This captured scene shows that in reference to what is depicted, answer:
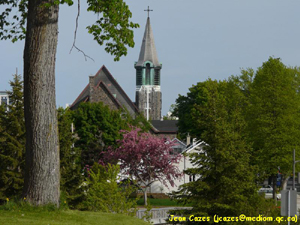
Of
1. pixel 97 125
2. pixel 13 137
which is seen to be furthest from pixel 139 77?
pixel 13 137

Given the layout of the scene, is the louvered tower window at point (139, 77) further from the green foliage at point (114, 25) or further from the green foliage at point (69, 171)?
the green foliage at point (114, 25)

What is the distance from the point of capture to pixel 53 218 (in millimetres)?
13469

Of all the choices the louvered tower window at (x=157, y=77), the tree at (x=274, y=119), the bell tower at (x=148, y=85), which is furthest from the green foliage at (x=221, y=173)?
the louvered tower window at (x=157, y=77)

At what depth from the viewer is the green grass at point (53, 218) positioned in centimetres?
1295

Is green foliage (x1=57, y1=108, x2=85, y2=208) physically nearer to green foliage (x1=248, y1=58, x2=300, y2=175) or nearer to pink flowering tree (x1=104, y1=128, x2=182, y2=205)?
green foliage (x1=248, y1=58, x2=300, y2=175)

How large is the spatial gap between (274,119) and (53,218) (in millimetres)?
45001

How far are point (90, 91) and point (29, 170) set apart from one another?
81.4 meters

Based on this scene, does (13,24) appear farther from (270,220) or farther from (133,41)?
(270,220)

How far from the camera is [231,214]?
28.6 metres

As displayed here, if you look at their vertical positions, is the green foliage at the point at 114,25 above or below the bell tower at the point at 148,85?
below

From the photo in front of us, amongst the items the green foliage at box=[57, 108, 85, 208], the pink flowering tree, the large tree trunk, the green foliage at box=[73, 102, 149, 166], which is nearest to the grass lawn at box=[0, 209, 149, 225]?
the large tree trunk

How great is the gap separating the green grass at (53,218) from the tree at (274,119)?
41.1 meters

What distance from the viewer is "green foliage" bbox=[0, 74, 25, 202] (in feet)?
116

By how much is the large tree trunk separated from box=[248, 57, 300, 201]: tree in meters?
41.8
